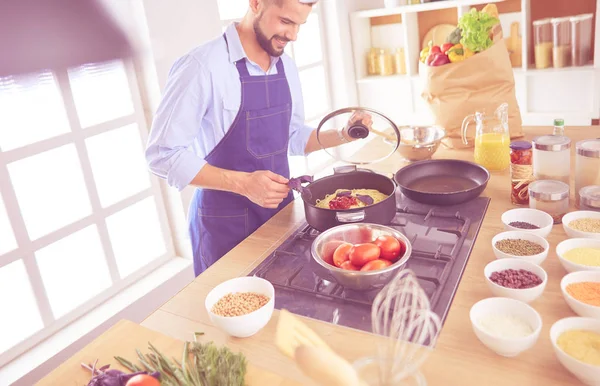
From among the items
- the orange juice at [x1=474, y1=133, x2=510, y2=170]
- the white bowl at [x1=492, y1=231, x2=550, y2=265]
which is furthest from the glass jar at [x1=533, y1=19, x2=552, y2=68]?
the white bowl at [x1=492, y1=231, x2=550, y2=265]

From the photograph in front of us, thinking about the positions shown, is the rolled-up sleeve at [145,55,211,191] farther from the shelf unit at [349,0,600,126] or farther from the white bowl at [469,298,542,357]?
the shelf unit at [349,0,600,126]

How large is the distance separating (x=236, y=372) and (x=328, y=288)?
336 millimetres

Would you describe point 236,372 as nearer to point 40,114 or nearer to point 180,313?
point 180,313

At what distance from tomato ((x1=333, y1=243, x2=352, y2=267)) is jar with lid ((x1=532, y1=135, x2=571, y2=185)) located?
651mm

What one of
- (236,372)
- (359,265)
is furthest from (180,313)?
(359,265)

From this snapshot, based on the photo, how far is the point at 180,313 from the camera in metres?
1.08

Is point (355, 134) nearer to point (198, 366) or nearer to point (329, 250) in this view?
point (329, 250)

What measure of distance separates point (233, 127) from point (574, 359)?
1115 millimetres

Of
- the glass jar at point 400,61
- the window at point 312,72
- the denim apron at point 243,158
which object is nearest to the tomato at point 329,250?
the denim apron at point 243,158

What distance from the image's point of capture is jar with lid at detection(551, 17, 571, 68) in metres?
2.87

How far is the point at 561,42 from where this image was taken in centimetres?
295

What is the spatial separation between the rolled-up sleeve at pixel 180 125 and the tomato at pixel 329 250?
Result: 18.7 inches

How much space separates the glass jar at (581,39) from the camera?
9.27 feet

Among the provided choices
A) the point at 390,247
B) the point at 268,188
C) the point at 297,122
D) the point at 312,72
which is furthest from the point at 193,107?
the point at 312,72
